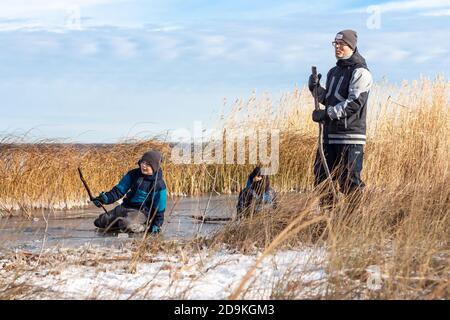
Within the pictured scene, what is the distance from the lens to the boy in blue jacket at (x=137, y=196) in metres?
8.19

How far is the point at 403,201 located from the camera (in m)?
6.66

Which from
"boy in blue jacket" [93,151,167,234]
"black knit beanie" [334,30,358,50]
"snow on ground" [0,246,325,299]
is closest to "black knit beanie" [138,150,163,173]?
"boy in blue jacket" [93,151,167,234]

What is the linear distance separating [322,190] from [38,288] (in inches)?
132

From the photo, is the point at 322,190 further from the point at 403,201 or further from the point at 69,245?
the point at 69,245

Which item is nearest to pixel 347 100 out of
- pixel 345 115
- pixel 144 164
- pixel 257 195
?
pixel 345 115

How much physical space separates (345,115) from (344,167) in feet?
→ 1.78

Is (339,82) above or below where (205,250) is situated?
above

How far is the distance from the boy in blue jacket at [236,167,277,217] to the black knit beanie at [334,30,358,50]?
1.71m

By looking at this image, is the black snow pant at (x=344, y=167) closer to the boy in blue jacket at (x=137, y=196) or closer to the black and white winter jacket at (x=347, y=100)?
the black and white winter jacket at (x=347, y=100)

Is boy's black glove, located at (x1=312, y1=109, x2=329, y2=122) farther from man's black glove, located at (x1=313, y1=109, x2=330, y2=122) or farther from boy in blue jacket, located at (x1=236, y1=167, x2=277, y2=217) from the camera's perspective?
boy in blue jacket, located at (x1=236, y1=167, x2=277, y2=217)

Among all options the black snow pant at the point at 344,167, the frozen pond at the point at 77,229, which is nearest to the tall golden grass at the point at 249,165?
the frozen pond at the point at 77,229

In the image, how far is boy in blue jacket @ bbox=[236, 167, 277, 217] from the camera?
686cm

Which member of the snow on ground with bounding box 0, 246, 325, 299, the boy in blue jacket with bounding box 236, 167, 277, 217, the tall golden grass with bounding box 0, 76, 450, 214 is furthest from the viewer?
the tall golden grass with bounding box 0, 76, 450, 214
